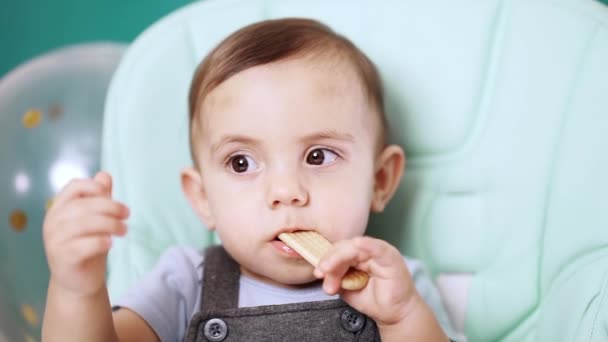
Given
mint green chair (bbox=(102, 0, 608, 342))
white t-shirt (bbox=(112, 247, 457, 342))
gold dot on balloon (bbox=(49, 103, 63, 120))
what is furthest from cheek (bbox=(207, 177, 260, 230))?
gold dot on balloon (bbox=(49, 103, 63, 120))

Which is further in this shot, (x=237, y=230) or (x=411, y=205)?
(x=411, y=205)

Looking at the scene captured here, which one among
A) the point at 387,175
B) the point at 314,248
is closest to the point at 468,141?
the point at 387,175

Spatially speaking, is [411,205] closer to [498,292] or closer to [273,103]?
[498,292]

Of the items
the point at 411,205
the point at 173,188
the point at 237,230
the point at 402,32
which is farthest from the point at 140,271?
the point at 402,32

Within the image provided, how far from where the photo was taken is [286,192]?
82 centimetres

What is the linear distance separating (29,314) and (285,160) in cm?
41

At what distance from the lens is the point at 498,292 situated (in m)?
1.02

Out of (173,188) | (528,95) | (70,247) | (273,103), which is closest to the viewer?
(70,247)

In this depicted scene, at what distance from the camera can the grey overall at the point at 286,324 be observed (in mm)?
869

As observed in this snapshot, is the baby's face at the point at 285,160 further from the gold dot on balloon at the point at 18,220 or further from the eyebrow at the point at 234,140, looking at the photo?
the gold dot on balloon at the point at 18,220

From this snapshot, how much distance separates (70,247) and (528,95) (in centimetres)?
61

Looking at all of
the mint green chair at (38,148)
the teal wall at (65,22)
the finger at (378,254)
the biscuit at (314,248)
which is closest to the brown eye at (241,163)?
the biscuit at (314,248)

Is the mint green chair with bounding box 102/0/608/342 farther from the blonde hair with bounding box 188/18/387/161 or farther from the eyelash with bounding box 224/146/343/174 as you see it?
the eyelash with bounding box 224/146/343/174

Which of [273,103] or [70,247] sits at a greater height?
[273,103]
